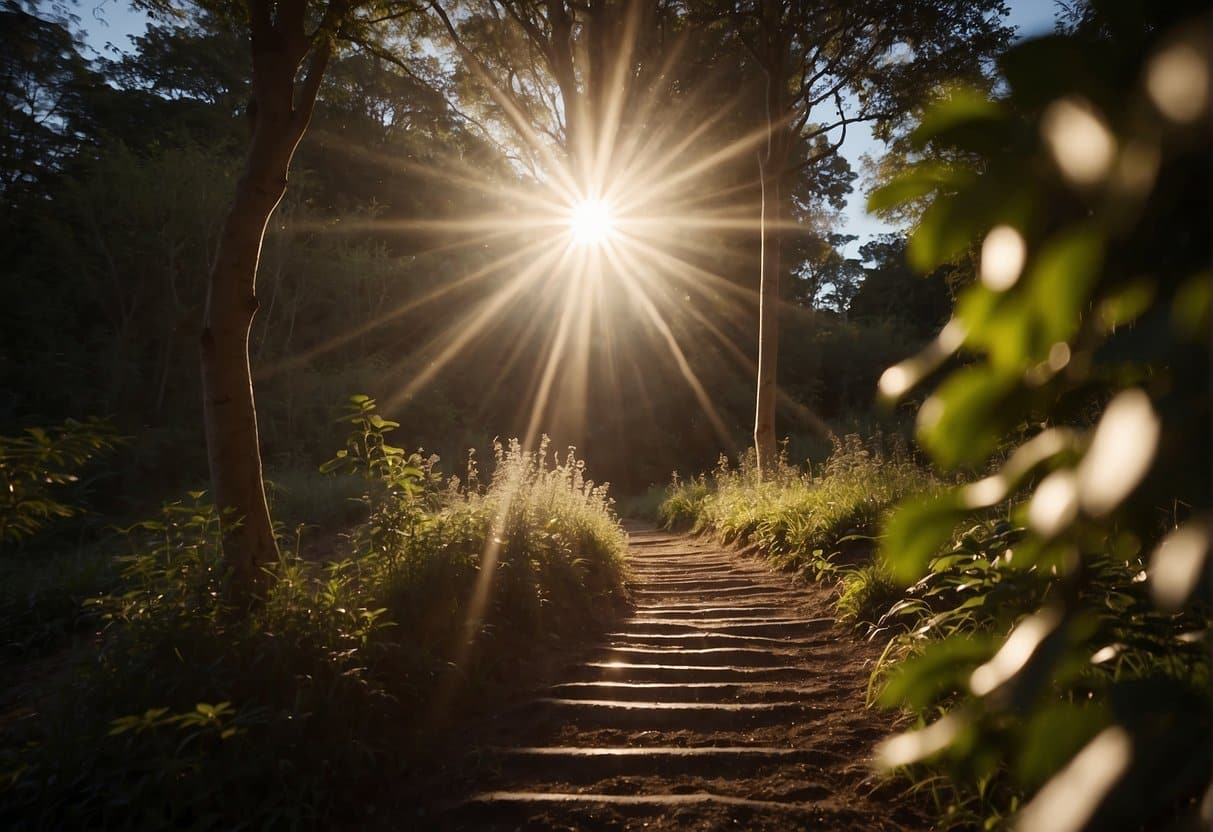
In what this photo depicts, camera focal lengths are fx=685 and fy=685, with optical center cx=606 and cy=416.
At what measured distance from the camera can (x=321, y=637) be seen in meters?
3.52

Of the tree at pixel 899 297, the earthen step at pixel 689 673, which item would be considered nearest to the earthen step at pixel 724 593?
the earthen step at pixel 689 673

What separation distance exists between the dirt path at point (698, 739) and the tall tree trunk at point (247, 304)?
1851 millimetres

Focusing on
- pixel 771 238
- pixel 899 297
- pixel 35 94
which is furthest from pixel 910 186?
pixel 899 297

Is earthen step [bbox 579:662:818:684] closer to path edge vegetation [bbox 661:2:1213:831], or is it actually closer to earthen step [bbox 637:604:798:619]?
earthen step [bbox 637:604:798:619]

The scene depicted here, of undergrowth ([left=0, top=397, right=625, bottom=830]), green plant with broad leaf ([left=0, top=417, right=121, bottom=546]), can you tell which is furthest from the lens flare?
green plant with broad leaf ([left=0, top=417, right=121, bottom=546])

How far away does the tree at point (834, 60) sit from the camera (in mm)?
11617

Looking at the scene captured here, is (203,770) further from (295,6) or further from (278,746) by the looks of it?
(295,6)

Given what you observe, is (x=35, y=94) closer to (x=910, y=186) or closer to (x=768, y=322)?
(x=768, y=322)

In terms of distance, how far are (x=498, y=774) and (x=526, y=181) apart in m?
22.4

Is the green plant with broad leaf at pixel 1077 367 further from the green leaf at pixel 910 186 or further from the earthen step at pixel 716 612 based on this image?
the earthen step at pixel 716 612

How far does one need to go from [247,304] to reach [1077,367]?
4533 millimetres

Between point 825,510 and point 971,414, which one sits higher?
point 971,414

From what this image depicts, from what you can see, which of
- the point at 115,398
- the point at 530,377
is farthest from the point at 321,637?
the point at 530,377

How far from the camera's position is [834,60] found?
12570 mm
